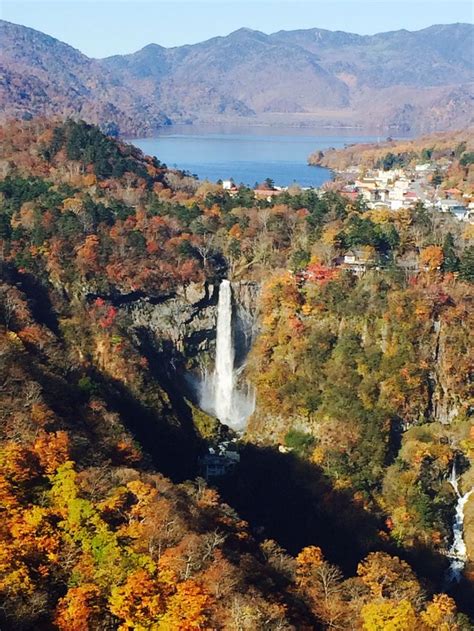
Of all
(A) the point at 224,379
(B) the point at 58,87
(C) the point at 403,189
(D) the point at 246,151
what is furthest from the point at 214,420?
(B) the point at 58,87

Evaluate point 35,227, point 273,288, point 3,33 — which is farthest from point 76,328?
point 3,33

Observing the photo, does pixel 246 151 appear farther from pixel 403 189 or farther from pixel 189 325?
pixel 189 325

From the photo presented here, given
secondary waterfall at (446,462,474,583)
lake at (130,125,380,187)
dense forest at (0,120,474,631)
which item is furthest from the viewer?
lake at (130,125,380,187)

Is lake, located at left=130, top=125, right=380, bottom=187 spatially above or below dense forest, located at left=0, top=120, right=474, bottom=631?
above

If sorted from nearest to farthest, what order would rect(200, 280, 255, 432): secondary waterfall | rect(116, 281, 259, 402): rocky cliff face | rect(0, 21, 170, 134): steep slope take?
1. rect(116, 281, 259, 402): rocky cliff face
2. rect(200, 280, 255, 432): secondary waterfall
3. rect(0, 21, 170, 134): steep slope

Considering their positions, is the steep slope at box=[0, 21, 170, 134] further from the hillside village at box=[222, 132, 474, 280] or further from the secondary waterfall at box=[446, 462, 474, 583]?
the secondary waterfall at box=[446, 462, 474, 583]

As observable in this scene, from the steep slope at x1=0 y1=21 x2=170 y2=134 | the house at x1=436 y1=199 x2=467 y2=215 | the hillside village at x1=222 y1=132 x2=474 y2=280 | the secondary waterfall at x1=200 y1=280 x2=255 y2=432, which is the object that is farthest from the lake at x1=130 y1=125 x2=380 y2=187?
the secondary waterfall at x1=200 y1=280 x2=255 y2=432

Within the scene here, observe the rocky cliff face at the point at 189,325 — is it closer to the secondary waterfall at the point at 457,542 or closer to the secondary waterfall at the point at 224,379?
the secondary waterfall at the point at 224,379
